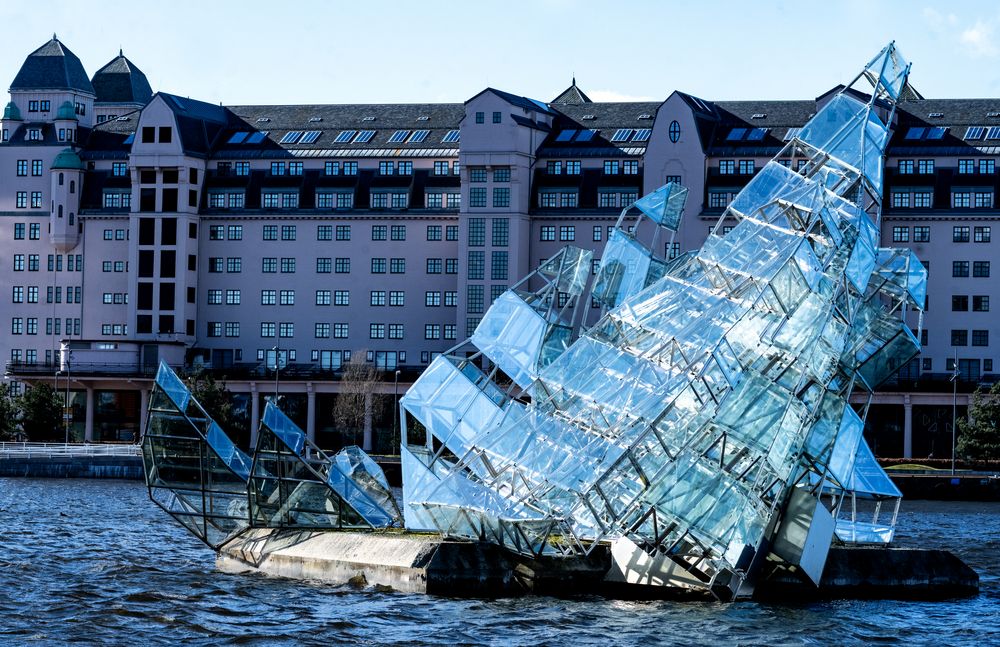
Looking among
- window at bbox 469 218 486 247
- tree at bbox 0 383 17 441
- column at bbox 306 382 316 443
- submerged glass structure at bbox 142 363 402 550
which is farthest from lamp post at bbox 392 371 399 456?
submerged glass structure at bbox 142 363 402 550

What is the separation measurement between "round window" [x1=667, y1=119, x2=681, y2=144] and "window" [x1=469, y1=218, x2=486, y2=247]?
58.2 ft

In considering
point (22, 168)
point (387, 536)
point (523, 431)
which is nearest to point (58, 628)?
point (387, 536)

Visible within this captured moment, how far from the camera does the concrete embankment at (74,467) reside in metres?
131

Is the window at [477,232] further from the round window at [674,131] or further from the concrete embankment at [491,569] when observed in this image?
the concrete embankment at [491,569]

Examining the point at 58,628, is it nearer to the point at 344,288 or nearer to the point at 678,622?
the point at 678,622

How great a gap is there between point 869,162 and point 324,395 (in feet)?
373

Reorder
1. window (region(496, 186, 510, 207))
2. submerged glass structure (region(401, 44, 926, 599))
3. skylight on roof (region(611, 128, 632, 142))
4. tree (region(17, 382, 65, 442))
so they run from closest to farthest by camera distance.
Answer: submerged glass structure (region(401, 44, 926, 599)) < tree (region(17, 382, 65, 442)) < window (region(496, 186, 510, 207)) < skylight on roof (region(611, 128, 632, 142))

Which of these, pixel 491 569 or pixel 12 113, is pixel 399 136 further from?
pixel 491 569

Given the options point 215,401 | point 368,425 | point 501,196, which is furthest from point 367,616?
point 501,196

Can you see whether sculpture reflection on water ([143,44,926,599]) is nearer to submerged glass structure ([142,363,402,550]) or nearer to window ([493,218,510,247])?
submerged glass structure ([142,363,402,550])

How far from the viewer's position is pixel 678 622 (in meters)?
49.8

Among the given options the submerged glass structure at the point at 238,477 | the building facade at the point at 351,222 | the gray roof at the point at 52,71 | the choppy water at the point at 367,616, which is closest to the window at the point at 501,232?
the building facade at the point at 351,222

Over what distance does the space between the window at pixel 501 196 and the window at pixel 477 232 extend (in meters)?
1.92

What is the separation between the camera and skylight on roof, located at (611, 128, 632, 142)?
169 m
